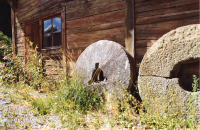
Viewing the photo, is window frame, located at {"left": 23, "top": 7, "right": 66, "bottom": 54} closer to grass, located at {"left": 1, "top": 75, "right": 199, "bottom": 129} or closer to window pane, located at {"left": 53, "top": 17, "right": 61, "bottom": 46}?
window pane, located at {"left": 53, "top": 17, "right": 61, "bottom": 46}

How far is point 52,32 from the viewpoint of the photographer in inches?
210

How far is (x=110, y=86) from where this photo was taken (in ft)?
9.63

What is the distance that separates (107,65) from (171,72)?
110 cm

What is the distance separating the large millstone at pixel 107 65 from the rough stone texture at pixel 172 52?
1.07 ft

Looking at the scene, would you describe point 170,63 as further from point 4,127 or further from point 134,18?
point 4,127

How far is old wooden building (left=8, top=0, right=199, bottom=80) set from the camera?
2.85m

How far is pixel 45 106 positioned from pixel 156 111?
1950 mm

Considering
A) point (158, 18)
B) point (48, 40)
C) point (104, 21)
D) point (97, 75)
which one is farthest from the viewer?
point (48, 40)

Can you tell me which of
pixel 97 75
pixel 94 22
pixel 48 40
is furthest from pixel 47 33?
pixel 97 75

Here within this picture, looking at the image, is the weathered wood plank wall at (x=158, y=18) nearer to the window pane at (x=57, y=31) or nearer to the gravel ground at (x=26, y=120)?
the gravel ground at (x=26, y=120)

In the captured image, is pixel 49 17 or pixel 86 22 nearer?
pixel 86 22

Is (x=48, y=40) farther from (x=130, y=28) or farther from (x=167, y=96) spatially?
(x=167, y=96)

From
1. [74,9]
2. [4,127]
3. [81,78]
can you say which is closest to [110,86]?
[81,78]

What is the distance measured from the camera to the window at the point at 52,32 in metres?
5.13
